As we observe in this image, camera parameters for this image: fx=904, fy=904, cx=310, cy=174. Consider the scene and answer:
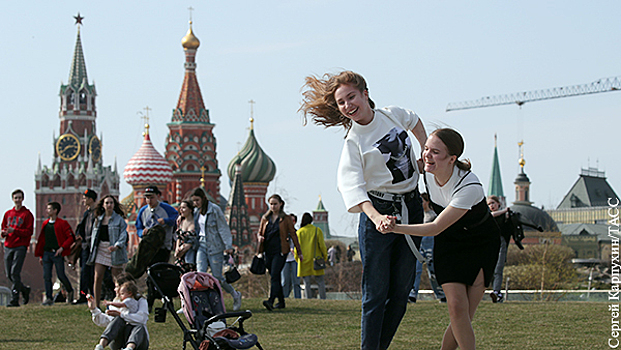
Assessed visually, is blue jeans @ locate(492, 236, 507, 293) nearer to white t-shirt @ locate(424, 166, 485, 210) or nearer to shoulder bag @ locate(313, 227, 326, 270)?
shoulder bag @ locate(313, 227, 326, 270)

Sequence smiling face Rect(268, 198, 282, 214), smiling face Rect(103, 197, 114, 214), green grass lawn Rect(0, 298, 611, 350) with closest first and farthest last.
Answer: green grass lawn Rect(0, 298, 611, 350)
smiling face Rect(103, 197, 114, 214)
smiling face Rect(268, 198, 282, 214)

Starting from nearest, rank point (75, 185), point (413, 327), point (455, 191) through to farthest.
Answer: point (455, 191) < point (413, 327) < point (75, 185)

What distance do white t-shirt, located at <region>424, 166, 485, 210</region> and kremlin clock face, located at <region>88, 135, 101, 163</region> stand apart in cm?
13120

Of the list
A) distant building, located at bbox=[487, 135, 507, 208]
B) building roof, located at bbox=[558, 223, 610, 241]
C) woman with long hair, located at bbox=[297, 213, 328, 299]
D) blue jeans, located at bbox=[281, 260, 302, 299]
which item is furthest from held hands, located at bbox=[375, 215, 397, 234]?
distant building, located at bbox=[487, 135, 507, 208]

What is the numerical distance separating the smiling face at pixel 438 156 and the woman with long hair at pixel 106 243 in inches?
260

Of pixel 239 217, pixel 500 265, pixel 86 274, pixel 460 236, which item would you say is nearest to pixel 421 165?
pixel 460 236

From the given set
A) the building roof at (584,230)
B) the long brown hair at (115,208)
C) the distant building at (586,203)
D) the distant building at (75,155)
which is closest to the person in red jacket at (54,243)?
the long brown hair at (115,208)

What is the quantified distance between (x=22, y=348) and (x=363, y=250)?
4.51 meters

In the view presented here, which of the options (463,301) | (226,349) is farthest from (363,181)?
(226,349)

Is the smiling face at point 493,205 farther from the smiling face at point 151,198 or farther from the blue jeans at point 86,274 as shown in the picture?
the blue jeans at point 86,274

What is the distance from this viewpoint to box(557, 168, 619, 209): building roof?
5255 inches

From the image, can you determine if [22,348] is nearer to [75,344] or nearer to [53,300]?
[75,344]

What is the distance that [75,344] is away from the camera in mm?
8680

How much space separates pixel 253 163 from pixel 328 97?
9131 centimetres
